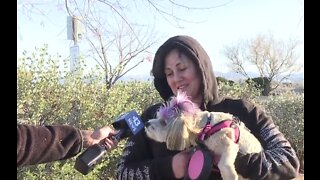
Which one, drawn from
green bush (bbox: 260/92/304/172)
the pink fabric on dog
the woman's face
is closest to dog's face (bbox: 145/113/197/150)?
the pink fabric on dog

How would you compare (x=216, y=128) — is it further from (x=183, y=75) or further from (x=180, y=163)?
(x=183, y=75)

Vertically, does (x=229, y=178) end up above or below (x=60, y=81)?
below

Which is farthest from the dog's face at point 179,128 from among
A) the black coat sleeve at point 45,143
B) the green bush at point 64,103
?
the green bush at point 64,103

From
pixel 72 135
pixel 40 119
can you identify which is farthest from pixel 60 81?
pixel 72 135

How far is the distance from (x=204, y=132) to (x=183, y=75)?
399 mm

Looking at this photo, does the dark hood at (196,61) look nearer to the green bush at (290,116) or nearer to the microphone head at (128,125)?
the microphone head at (128,125)

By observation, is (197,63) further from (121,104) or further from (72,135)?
(121,104)

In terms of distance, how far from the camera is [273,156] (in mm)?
1960

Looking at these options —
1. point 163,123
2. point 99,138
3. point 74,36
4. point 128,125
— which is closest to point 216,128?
point 163,123

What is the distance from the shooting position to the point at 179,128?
187 cm

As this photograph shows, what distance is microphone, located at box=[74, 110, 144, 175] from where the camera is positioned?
1.74m

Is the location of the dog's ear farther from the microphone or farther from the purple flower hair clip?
the microphone

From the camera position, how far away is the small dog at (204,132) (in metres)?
1.81
